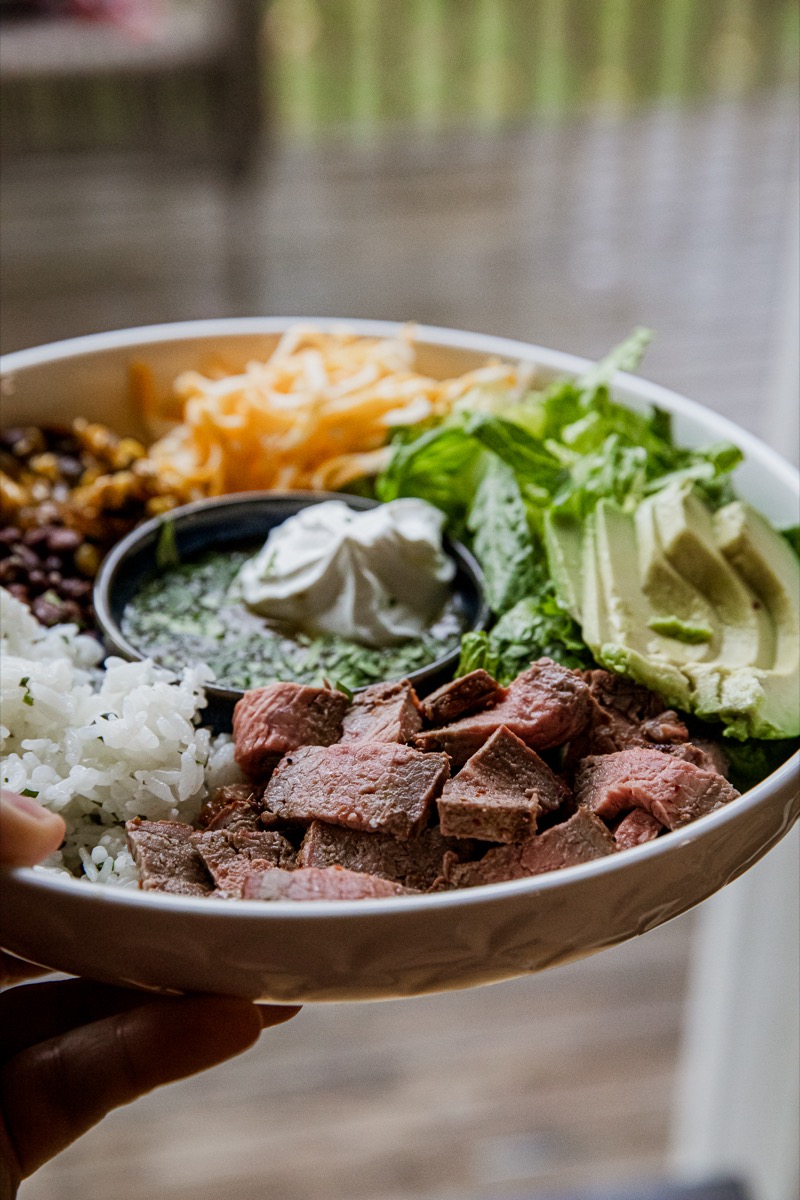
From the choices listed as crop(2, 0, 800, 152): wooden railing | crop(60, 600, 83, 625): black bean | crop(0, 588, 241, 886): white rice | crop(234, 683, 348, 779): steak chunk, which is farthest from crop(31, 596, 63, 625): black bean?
crop(2, 0, 800, 152): wooden railing

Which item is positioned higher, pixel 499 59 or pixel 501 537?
pixel 499 59

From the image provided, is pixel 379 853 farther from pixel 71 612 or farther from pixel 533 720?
pixel 71 612

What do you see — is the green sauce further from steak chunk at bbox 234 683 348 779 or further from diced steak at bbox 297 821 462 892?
diced steak at bbox 297 821 462 892

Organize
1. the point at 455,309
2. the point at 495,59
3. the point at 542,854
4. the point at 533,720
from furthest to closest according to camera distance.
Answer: the point at 495,59, the point at 455,309, the point at 533,720, the point at 542,854

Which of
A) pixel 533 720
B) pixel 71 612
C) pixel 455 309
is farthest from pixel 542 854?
pixel 455 309

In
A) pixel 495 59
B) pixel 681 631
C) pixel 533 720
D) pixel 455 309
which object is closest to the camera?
pixel 533 720

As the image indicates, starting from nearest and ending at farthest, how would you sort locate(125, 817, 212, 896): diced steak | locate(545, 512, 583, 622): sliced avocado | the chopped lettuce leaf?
locate(125, 817, 212, 896): diced steak → locate(545, 512, 583, 622): sliced avocado → the chopped lettuce leaf
